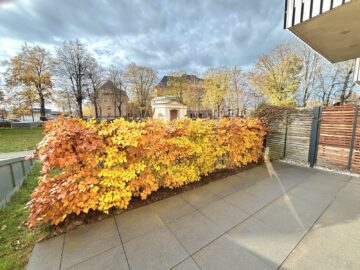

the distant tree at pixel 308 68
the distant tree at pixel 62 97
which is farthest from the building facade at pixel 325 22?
the distant tree at pixel 62 97

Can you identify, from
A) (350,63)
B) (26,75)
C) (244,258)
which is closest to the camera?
(244,258)

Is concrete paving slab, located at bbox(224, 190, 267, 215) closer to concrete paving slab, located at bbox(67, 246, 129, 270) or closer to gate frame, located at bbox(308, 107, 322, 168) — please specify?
concrete paving slab, located at bbox(67, 246, 129, 270)

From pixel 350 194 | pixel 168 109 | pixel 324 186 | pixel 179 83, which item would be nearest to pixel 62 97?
pixel 168 109

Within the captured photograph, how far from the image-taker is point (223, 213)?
2.84m

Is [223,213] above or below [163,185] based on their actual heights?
below

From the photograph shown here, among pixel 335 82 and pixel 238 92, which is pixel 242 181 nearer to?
pixel 335 82

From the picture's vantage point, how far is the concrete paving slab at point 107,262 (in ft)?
5.95

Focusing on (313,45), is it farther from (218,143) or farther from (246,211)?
(246,211)

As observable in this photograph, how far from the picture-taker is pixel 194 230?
2.40 meters

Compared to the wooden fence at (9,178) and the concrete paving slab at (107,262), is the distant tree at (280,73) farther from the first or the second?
the wooden fence at (9,178)

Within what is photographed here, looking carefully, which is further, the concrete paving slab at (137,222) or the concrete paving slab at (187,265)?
the concrete paving slab at (137,222)

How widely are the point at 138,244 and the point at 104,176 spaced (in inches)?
45.6

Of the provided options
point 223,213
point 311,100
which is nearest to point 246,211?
point 223,213

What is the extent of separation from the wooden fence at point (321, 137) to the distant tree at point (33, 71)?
28513 mm
